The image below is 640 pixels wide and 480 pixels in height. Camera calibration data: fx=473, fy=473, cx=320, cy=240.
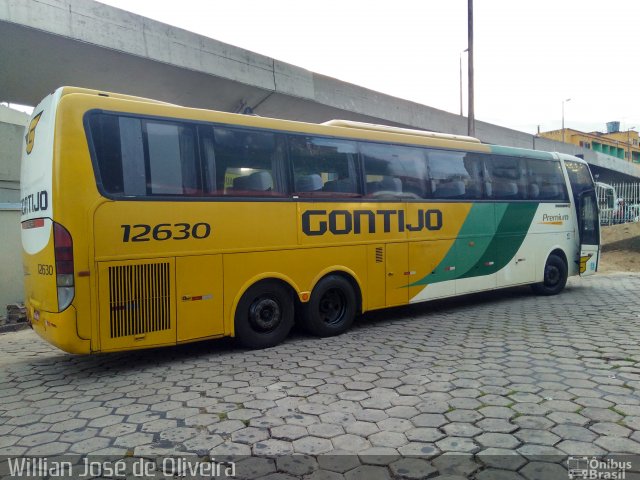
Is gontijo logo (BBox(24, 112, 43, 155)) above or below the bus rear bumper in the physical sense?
above

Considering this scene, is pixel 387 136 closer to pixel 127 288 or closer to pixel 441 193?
pixel 441 193

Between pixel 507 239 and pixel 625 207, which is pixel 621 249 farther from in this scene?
pixel 507 239

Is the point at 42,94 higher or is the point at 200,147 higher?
the point at 42,94

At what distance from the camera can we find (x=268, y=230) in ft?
20.0

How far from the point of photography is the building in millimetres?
60406

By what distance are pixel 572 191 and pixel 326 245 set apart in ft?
22.5

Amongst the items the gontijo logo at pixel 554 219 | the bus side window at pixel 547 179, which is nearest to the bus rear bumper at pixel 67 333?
the bus side window at pixel 547 179

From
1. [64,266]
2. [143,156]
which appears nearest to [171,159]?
[143,156]

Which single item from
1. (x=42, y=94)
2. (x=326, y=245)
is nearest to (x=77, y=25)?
(x=42, y=94)

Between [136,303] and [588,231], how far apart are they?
33.2 feet

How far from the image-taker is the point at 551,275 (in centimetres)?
1038

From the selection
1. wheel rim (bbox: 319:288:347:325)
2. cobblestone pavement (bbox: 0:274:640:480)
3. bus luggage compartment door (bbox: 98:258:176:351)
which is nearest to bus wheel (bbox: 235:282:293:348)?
cobblestone pavement (bbox: 0:274:640:480)

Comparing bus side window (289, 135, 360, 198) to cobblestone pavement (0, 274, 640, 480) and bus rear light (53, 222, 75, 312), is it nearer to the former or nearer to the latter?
cobblestone pavement (0, 274, 640, 480)

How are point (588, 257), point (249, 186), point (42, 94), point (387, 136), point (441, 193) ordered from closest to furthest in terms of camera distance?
point (249, 186) → point (387, 136) → point (441, 193) → point (588, 257) → point (42, 94)
